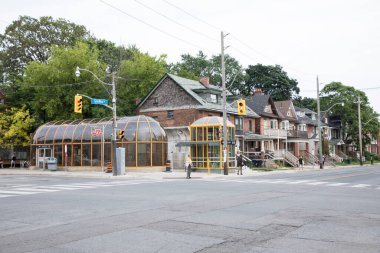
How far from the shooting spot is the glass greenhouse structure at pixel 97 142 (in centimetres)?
3625

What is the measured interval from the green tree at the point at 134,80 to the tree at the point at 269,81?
3511 centimetres

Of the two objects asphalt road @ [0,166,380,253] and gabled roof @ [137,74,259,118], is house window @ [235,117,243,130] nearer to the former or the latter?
gabled roof @ [137,74,259,118]

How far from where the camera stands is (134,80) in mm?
52125

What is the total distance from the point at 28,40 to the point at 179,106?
79.0 ft

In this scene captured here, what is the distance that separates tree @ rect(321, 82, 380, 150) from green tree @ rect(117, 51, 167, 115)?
38.0m

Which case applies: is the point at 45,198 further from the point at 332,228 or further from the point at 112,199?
the point at 332,228

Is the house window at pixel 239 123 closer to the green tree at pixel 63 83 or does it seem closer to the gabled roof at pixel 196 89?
the gabled roof at pixel 196 89

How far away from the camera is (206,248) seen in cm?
700

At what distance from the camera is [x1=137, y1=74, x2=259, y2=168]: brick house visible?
43.6 metres

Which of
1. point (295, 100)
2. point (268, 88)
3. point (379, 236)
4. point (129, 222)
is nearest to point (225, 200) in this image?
point (129, 222)

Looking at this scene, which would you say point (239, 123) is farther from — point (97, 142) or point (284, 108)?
point (97, 142)

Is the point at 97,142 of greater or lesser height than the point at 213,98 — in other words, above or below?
below

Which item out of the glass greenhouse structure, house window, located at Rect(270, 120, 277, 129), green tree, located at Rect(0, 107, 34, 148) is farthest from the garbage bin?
house window, located at Rect(270, 120, 277, 129)

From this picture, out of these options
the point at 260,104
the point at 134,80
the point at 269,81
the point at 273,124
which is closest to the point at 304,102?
the point at 269,81
